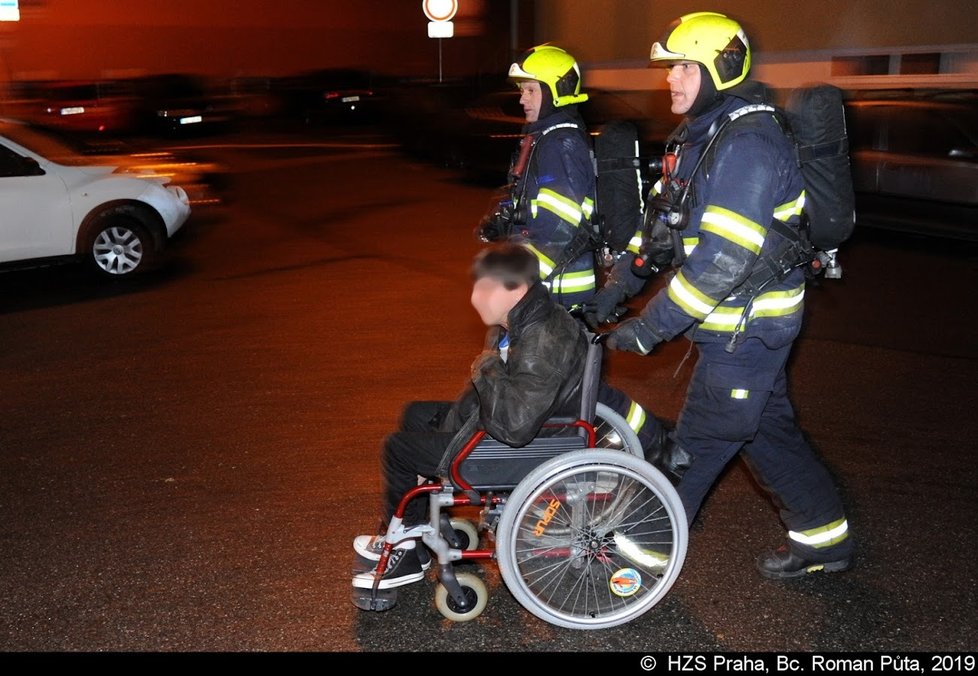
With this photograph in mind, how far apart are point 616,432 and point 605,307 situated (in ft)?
1.72

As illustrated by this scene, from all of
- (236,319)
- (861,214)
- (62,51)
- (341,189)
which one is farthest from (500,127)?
(62,51)

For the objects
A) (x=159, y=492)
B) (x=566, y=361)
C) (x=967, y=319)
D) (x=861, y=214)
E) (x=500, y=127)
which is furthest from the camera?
(x=500, y=127)

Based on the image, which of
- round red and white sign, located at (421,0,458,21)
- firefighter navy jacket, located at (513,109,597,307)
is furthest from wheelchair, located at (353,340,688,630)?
round red and white sign, located at (421,0,458,21)

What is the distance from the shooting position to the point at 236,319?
27.1 feet

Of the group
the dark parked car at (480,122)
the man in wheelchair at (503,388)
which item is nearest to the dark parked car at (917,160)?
the dark parked car at (480,122)

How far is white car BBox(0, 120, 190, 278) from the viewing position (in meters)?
9.15

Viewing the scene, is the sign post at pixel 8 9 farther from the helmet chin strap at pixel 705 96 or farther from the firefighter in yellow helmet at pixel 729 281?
the helmet chin strap at pixel 705 96

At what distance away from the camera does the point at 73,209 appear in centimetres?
Result: 943

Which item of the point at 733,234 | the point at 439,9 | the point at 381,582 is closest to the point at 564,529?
the point at 381,582

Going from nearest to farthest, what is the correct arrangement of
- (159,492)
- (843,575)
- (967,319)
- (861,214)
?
1. (843,575)
2. (159,492)
3. (967,319)
4. (861,214)

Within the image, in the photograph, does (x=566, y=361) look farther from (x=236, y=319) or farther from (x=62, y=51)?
(x=62, y=51)

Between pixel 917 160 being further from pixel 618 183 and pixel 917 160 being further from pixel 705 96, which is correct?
pixel 705 96

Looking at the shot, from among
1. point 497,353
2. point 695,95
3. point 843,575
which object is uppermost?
point 695,95

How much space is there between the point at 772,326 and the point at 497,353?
100 centimetres
